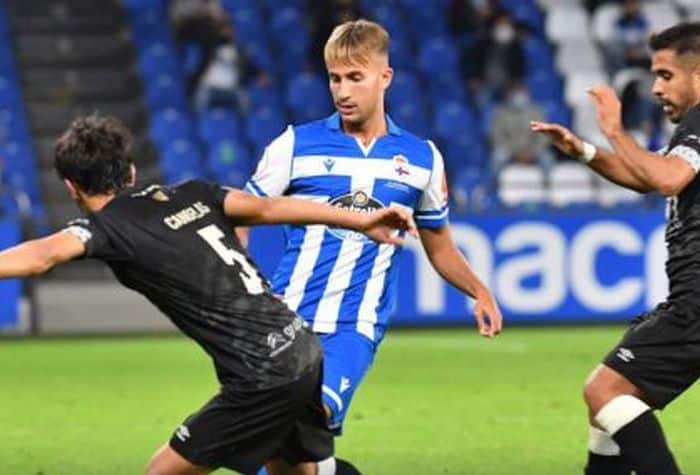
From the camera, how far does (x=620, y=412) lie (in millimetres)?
6332

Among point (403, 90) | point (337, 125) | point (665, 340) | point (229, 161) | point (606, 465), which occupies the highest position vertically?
point (337, 125)

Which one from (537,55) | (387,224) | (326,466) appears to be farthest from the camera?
(537,55)

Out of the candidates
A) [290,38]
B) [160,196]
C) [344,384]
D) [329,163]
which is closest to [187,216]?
[160,196]

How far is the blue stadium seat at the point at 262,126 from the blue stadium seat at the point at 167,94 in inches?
45.6

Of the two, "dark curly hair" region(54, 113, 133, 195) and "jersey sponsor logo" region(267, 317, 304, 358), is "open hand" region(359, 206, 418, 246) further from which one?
"dark curly hair" region(54, 113, 133, 195)

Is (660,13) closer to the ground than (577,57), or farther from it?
farther from it

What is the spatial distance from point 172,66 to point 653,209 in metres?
6.76

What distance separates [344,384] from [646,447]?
114 cm

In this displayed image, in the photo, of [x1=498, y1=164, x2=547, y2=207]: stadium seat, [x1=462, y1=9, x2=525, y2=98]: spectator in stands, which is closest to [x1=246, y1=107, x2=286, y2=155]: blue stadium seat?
[x1=462, y1=9, x2=525, y2=98]: spectator in stands

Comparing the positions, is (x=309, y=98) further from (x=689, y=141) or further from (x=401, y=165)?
(x=689, y=141)

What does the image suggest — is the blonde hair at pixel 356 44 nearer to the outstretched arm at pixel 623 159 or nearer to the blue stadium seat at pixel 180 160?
the outstretched arm at pixel 623 159

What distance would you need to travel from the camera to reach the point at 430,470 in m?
7.88

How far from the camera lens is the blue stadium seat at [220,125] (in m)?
18.8

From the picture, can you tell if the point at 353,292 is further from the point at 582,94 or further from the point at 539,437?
the point at 582,94
